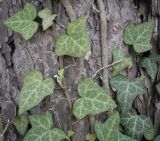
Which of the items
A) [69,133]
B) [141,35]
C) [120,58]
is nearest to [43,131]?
[69,133]

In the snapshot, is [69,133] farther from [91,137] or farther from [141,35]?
[141,35]

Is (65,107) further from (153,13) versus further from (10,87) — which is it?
(153,13)

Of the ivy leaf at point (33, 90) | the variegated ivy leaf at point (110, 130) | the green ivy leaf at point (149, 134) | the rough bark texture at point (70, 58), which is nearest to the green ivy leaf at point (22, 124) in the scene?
the rough bark texture at point (70, 58)

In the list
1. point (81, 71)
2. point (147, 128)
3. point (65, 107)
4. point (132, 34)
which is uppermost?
point (132, 34)

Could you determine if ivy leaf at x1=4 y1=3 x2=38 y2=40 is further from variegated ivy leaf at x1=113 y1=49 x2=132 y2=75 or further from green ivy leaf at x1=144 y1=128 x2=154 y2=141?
green ivy leaf at x1=144 y1=128 x2=154 y2=141

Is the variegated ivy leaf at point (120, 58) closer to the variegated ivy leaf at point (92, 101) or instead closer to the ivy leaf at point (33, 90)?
the variegated ivy leaf at point (92, 101)

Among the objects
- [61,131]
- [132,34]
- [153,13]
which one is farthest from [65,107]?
[153,13]
